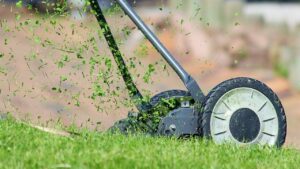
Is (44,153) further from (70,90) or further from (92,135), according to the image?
(70,90)

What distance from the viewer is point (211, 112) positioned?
7676 mm

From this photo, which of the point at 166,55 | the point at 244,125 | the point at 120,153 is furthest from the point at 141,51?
the point at 120,153

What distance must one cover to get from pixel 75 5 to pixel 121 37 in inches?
16.9

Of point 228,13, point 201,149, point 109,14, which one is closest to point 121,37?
point 109,14

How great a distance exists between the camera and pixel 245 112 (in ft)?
25.5

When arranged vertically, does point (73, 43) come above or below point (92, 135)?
above

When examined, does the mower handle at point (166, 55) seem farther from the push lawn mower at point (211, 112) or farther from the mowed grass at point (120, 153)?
the mowed grass at point (120, 153)

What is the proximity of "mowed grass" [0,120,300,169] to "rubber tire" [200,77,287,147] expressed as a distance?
0.57ft

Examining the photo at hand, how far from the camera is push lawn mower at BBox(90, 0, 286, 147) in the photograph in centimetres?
770

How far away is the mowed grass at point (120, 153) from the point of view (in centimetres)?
605

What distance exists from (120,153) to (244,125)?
168cm

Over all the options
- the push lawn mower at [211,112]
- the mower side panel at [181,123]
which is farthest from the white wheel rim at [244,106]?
the mower side panel at [181,123]

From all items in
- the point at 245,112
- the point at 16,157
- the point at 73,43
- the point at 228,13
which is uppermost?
the point at 228,13

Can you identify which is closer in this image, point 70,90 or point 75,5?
point 75,5
